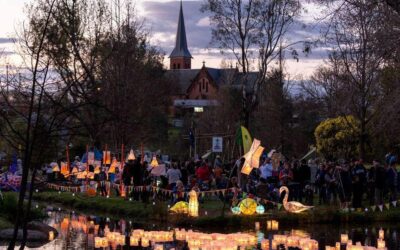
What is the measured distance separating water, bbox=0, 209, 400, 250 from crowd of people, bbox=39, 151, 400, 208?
317 centimetres

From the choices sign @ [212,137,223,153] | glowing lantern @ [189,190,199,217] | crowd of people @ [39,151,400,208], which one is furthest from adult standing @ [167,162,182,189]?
sign @ [212,137,223,153]

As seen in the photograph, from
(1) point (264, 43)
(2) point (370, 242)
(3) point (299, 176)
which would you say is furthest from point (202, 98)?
(2) point (370, 242)

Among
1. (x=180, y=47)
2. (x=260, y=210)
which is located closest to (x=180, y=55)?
(x=180, y=47)

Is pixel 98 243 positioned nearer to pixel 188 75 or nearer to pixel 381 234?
pixel 381 234

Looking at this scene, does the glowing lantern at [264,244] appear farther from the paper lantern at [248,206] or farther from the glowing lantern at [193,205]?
the glowing lantern at [193,205]

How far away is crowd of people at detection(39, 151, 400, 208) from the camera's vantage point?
25953 mm

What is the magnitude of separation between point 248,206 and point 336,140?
2618 cm

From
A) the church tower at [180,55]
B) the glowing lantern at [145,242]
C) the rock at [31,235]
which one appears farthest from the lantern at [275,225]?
the church tower at [180,55]

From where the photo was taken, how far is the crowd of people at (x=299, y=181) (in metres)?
26.0

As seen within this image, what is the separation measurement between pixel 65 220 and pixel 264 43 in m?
16.0

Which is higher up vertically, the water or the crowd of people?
the crowd of people

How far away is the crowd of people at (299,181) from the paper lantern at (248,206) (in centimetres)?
150

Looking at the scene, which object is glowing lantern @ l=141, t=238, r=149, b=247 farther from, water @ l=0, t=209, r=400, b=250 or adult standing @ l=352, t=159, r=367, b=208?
adult standing @ l=352, t=159, r=367, b=208

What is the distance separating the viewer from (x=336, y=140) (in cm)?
4850
